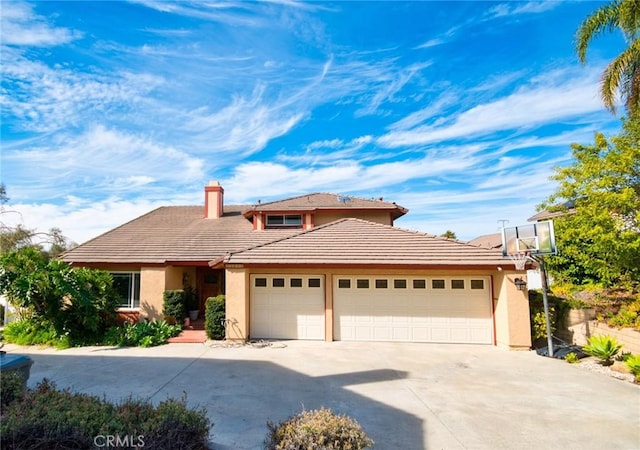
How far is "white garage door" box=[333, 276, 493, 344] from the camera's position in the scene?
12.0 metres

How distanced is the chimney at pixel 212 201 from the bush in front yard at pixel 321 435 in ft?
57.6

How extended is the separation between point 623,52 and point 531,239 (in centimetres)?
781

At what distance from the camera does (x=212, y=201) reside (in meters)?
20.2

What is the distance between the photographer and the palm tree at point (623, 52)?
11.5 m

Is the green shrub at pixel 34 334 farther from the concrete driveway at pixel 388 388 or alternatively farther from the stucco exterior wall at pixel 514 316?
the stucco exterior wall at pixel 514 316

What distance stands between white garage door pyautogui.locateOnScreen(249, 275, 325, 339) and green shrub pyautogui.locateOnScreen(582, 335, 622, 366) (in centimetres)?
838

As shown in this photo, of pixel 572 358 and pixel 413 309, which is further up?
pixel 413 309

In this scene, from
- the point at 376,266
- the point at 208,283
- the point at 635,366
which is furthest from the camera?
Result: the point at 208,283

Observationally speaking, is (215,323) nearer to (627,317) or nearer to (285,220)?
(285,220)

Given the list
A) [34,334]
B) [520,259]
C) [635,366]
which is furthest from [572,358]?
[34,334]

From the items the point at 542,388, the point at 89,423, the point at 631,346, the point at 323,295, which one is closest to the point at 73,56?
the point at 89,423

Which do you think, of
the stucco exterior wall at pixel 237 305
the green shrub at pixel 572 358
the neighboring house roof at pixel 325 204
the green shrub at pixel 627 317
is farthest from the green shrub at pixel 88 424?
the neighboring house roof at pixel 325 204

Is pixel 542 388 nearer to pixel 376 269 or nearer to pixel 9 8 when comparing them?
pixel 376 269

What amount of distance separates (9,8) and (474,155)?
1879 cm
